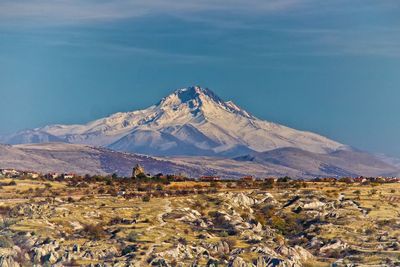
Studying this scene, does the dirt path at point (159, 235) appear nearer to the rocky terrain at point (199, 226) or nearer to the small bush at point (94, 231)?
the rocky terrain at point (199, 226)

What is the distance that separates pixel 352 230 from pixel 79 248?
33.0m

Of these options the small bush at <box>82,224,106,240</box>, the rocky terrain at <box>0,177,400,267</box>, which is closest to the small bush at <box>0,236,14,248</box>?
the rocky terrain at <box>0,177,400,267</box>

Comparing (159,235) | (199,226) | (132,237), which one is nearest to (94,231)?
(132,237)

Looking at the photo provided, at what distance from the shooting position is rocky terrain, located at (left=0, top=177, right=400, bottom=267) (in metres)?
101

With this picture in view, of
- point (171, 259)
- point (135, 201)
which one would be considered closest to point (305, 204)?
point (135, 201)

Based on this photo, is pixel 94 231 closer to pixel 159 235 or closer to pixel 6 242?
pixel 159 235

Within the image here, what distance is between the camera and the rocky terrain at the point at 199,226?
332ft

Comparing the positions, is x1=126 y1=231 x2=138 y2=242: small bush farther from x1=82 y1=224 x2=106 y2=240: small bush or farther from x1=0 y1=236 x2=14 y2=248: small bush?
x1=0 y1=236 x2=14 y2=248: small bush

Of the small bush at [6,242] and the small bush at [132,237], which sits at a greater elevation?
the small bush at [132,237]

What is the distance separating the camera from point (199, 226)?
116188 mm

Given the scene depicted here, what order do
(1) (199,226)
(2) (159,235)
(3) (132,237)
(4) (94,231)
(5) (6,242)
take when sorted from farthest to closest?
1. (1) (199,226)
2. (4) (94,231)
3. (2) (159,235)
4. (3) (132,237)
5. (5) (6,242)

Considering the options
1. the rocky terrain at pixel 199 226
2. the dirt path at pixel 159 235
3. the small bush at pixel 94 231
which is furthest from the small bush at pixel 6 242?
the dirt path at pixel 159 235

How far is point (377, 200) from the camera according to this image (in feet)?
434

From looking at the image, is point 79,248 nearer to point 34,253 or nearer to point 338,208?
point 34,253
